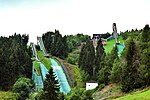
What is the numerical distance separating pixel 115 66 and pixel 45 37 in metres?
72.9

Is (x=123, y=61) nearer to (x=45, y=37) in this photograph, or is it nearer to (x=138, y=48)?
(x=138, y=48)

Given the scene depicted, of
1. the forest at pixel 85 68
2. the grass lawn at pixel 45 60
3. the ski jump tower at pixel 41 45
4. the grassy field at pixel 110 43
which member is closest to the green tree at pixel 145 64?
the forest at pixel 85 68

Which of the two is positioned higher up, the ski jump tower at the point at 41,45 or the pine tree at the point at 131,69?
the ski jump tower at the point at 41,45

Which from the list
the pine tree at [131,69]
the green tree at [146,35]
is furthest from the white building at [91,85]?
the green tree at [146,35]

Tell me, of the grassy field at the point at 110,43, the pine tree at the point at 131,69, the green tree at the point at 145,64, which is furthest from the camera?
the grassy field at the point at 110,43

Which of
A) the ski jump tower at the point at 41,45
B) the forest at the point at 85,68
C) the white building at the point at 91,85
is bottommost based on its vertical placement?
the white building at the point at 91,85

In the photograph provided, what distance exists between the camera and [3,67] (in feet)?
276

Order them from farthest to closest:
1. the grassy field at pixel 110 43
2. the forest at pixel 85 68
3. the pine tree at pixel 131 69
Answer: the grassy field at pixel 110 43 < the pine tree at pixel 131 69 < the forest at pixel 85 68

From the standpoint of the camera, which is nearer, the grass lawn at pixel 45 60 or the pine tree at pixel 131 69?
the pine tree at pixel 131 69

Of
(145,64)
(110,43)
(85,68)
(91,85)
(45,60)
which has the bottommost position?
(91,85)

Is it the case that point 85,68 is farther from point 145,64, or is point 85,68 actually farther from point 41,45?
point 41,45

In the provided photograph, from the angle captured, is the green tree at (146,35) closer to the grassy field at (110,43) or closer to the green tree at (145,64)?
the green tree at (145,64)

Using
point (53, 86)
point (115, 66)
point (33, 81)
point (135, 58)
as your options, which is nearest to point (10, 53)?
point (33, 81)

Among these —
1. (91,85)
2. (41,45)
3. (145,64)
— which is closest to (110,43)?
(41,45)
